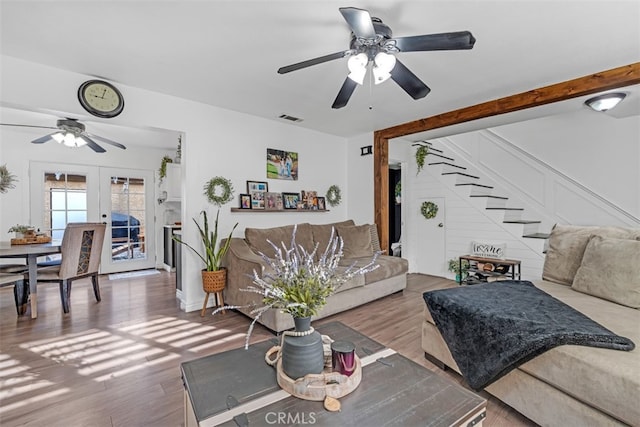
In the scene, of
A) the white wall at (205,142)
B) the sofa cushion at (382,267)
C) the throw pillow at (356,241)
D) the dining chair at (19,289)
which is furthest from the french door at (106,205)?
the sofa cushion at (382,267)

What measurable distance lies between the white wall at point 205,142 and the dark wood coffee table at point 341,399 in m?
2.44

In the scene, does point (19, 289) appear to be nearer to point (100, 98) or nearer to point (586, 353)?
point (100, 98)

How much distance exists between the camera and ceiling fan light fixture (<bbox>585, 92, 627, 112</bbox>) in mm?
3115

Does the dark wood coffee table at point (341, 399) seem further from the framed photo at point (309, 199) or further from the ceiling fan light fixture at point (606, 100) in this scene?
the ceiling fan light fixture at point (606, 100)

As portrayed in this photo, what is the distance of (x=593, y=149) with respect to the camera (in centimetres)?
418

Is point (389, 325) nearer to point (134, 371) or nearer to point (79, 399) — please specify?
point (134, 371)

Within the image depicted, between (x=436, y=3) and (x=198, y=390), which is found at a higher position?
(x=436, y=3)

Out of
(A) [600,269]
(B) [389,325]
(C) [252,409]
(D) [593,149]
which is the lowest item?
(B) [389,325]

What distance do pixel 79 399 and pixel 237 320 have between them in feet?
4.71

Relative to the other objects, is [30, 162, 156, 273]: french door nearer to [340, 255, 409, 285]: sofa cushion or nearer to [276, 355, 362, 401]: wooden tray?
[340, 255, 409, 285]: sofa cushion

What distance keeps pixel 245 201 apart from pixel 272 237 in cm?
64

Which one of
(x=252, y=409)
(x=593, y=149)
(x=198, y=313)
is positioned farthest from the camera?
(x=593, y=149)

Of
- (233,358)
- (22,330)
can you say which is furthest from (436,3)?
(22,330)

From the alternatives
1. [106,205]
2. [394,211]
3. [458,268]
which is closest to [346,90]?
[458,268]
